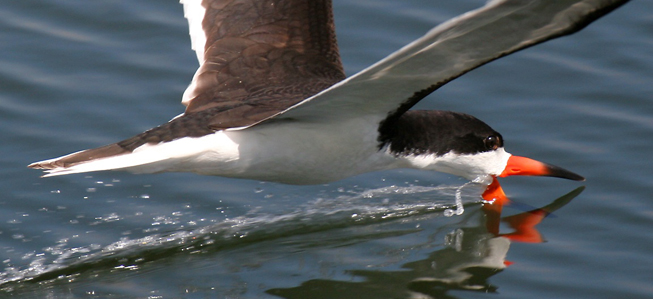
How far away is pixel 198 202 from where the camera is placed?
23.3 ft

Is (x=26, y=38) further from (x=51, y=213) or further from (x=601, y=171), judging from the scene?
(x=601, y=171)

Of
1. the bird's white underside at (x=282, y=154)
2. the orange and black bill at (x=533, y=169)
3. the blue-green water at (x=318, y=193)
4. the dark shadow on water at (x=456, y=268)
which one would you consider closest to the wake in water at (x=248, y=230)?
the blue-green water at (x=318, y=193)

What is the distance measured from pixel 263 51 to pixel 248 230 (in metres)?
1.23

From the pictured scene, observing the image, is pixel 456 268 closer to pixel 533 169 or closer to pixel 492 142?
pixel 492 142

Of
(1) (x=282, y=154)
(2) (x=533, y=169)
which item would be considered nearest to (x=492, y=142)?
(2) (x=533, y=169)

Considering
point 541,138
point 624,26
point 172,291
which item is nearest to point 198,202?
point 172,291

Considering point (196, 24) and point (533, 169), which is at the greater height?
point (196, 24)

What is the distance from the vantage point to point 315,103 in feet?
18.7

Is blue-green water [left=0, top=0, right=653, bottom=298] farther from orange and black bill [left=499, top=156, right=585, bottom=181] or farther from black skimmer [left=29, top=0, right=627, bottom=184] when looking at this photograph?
black skimmer [left=29, top=0, right=627, bottom=184]

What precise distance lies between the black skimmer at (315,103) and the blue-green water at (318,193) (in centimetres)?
50

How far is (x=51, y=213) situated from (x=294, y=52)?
1927mm

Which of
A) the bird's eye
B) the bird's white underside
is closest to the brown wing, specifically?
the bird's white underside

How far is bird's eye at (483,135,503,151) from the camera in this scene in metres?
6.77

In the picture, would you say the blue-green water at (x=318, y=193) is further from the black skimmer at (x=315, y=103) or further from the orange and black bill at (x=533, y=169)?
the black skimmer at (x=315, y=103)
